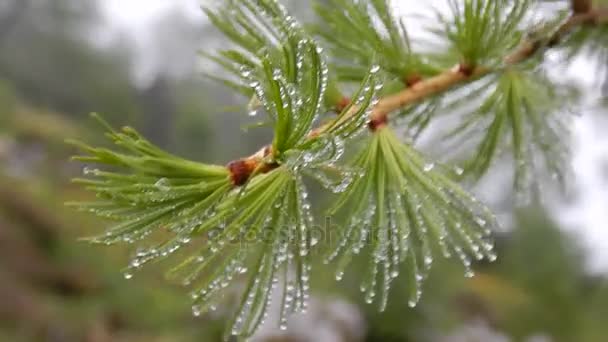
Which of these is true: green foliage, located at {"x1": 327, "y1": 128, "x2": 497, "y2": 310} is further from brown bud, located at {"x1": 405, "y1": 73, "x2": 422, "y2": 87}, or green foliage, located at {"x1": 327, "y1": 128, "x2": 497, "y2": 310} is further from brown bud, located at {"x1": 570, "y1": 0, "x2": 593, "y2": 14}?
brown bud, located at {"x1": 570, "y1": 0, "x2": 593, "y2": 14}

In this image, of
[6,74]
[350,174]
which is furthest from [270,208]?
[6,74]

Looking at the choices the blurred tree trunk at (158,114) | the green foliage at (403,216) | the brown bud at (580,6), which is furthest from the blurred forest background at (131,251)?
the brown bud at (580,6)

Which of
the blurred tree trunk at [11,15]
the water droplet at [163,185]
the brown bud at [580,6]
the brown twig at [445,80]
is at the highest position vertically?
the blurred tree trunk at [11,15]

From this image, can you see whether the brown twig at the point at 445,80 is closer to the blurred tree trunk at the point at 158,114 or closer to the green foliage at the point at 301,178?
the green foliage at the point at 301,178

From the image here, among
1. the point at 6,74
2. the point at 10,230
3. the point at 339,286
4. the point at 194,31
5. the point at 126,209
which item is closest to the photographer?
the point at 126,209

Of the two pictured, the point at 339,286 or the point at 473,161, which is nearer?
the point at 473,161

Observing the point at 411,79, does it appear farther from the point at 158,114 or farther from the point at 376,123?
the point at 158,114

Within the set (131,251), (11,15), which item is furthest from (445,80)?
(11,15)

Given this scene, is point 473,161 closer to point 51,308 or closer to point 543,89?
point 543,89
